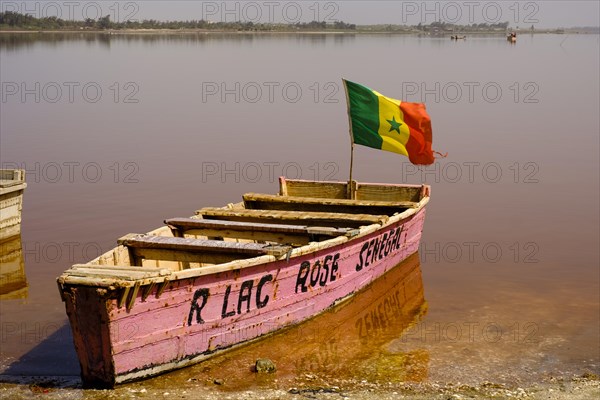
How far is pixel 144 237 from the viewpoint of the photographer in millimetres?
13477

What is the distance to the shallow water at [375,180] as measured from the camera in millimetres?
13906

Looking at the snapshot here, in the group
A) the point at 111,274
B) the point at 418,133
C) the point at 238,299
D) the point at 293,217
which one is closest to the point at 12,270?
the point at 293,217

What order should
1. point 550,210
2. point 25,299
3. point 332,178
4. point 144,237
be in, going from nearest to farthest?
point 144,237, point 25,299, point 550,210, point 332,178

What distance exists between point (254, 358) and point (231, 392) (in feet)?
4.74

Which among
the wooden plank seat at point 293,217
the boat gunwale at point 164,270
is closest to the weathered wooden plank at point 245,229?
the boat gunwale at point 164,270

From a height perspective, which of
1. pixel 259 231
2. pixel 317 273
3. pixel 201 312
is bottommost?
pixel 201 312

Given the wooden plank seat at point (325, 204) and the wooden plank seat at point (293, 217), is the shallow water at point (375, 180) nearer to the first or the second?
the wooden plank seat at point (325, 204)

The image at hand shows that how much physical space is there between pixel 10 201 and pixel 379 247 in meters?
8.24

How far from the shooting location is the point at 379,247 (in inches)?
645

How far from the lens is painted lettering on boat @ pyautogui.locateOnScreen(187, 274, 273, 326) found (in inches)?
476

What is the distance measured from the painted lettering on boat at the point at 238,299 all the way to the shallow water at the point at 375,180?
2.38ft

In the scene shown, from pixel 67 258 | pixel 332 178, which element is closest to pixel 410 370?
pixel 67 258

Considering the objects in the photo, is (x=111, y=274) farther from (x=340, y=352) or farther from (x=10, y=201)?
(x=10, y=201)

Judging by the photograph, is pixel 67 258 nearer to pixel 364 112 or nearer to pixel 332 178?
pixel 364 112
